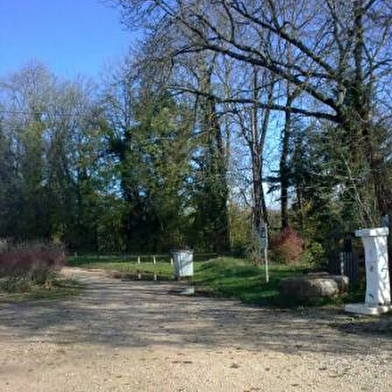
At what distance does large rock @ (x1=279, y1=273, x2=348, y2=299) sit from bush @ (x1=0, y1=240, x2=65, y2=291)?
9.04m

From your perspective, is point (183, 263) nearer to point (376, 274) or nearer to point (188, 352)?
point (376, 274)

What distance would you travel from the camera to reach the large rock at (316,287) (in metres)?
14.6

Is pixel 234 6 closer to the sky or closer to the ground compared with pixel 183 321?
closer to the sky

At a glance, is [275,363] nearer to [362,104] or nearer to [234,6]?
[362,104]

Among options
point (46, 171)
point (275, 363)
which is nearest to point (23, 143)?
point (46, 171)

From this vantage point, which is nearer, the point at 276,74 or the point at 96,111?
the point at 276,74

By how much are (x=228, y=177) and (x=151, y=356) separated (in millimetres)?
27238

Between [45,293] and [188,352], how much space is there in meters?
11.4

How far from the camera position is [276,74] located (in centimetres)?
1714

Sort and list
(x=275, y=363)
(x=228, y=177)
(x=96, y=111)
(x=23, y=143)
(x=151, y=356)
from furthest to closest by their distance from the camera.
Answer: (x=23, y=143), (x=96, y=111), (x=228, y=177), (x=151, y=356), (x=275, y=363)

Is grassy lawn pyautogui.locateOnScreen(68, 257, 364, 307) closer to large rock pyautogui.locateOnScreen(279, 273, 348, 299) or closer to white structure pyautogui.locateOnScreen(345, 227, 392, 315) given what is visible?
large rock pyautogui.locateOnScreen(279, 273, 348, 299)

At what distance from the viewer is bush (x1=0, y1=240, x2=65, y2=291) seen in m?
20.5

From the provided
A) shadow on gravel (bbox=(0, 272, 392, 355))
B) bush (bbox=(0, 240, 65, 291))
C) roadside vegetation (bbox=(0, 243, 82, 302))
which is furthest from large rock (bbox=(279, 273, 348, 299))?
bush (bbox=(0, 240, 65, 291))

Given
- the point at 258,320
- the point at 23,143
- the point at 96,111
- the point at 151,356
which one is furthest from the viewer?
the point at 23,143
